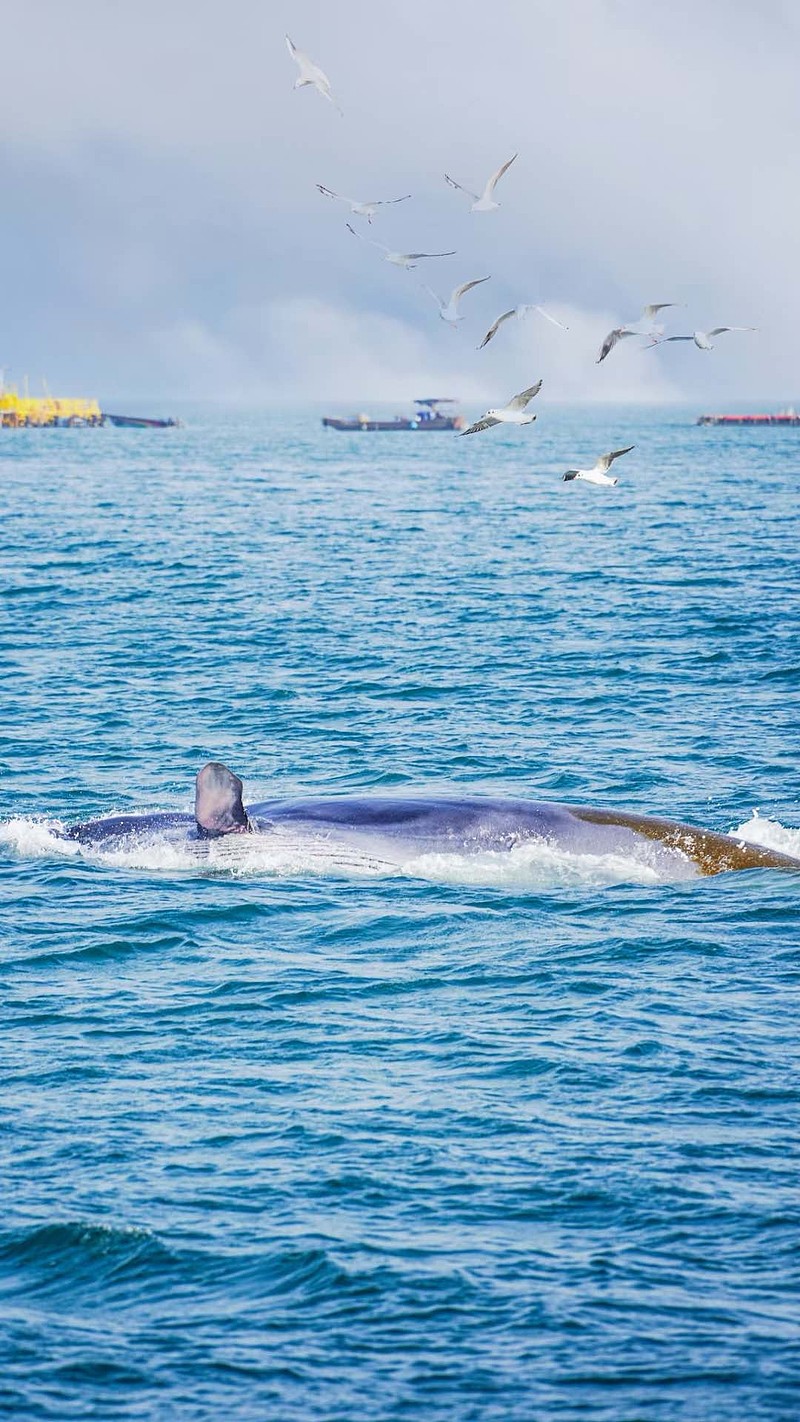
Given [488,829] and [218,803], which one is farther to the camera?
[488,829]

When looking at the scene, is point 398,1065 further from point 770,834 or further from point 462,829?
point 770,834

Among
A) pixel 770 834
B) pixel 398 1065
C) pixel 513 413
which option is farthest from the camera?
pixel 770 834

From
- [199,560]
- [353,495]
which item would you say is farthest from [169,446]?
→ [199,560]

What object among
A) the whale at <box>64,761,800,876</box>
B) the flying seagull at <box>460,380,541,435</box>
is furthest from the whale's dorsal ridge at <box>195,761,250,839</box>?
the flying seagull at <box>460,380,541,435</box>

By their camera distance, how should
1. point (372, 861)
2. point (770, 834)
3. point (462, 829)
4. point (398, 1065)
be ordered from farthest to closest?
point (770, 834)
point (462, 829)
point (372, 861)
point (398, 1065)

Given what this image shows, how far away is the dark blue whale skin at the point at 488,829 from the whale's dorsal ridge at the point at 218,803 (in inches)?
4.6

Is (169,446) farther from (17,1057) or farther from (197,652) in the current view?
(17,1057)

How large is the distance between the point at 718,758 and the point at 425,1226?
19.6m

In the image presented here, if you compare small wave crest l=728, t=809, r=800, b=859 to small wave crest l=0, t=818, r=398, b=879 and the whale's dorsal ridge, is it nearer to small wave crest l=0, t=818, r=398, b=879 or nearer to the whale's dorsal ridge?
small wave crest l=0, t=818, r=398, b=879

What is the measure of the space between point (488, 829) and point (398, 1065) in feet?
23.8

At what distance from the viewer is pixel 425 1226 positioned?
50.6 ft

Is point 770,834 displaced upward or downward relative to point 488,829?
downward

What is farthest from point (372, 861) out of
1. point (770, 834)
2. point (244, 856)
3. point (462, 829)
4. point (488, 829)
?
point (770, 834)

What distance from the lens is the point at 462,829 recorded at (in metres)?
25.8
